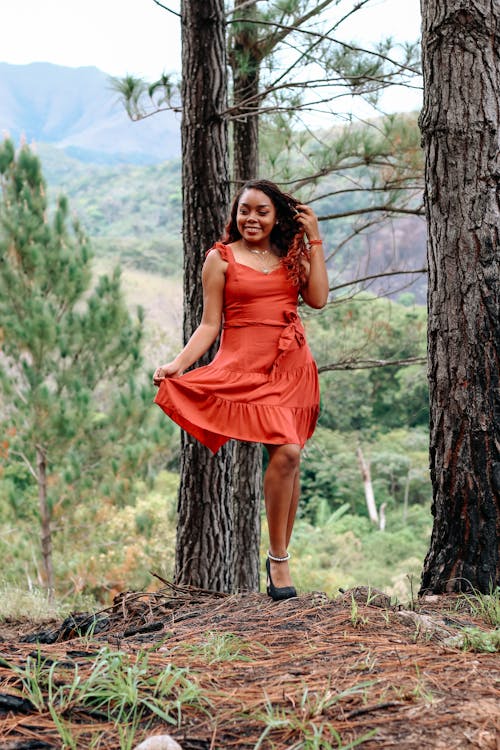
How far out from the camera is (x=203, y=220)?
4207 millimetres

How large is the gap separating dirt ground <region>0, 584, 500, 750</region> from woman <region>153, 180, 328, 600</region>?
45 centimetres

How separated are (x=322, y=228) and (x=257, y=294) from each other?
19973 millimetres

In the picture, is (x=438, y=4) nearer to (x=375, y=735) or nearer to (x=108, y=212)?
(x=375, y=735)

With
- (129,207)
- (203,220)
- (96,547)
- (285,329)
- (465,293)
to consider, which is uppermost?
(129,207)

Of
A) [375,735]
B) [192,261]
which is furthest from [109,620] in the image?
[192,261]

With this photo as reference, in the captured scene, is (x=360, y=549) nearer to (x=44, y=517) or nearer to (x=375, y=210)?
(x=44, y=517)

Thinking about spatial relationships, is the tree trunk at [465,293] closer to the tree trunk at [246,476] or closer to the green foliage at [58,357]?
the tree trunk at [246,476]

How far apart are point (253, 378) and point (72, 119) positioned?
62.9 m

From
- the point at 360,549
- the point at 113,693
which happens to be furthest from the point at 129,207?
the point at 113,693

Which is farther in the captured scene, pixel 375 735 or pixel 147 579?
pixel 147 579

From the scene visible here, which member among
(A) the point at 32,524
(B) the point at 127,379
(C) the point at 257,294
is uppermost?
(C) the point at 257,294

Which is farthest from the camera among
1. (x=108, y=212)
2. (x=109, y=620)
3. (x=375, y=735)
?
(x=108, y=212)

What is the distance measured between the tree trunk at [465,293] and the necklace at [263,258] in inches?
24.7

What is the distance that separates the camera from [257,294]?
3.13m
